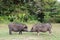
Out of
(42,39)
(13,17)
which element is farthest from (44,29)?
(13,17)

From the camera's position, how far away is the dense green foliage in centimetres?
2550

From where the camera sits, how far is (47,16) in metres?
25.6

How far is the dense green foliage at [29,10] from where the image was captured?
25.5 meters

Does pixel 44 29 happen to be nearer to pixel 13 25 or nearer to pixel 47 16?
pixel 13 25

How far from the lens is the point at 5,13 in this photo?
26.1 meters

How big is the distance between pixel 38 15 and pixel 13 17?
2995 millimetres

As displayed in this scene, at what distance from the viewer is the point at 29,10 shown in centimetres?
2656

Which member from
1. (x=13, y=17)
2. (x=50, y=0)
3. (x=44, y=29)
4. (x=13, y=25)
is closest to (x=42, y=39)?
(x=44, y=29)

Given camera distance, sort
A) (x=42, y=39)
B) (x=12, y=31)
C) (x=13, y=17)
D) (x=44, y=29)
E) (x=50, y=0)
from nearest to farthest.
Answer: (x=42, y=39) < (x=44, y=29) < (x=12, y=31) < (x=13, y=17) < (x=50, y=0)

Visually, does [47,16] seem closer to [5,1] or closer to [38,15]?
[38,15]

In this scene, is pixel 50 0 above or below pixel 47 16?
above

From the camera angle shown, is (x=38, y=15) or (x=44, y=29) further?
(x=38, y=15)

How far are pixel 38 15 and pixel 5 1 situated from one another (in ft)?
13.7

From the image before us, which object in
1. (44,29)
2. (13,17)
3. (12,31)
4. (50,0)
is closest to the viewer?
(44,29)
